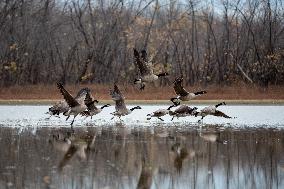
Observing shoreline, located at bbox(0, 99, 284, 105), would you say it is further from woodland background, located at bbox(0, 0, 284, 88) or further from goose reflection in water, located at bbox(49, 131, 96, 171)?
goose reflection in water, located at bbox(49, 131, 96, 171)

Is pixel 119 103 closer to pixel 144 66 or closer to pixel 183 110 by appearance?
pixel 144 66

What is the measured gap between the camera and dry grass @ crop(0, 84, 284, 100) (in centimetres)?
3123

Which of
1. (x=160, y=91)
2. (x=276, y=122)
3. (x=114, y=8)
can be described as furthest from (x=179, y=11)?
(x=276, y=122)

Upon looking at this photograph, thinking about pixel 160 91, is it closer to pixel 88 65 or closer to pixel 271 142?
pixel 88 65

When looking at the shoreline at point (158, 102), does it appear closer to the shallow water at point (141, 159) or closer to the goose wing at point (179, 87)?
the goose wing at point (179, 87)

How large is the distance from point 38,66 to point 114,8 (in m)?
7.24

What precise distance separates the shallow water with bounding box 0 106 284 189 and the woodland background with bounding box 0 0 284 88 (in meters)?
19.9

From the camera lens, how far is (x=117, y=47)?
40812mm

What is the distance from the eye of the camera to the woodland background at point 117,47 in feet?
123

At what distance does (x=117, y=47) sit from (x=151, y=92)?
948cm

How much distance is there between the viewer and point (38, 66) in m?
38.7

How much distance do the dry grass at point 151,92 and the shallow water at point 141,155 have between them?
13381 mm

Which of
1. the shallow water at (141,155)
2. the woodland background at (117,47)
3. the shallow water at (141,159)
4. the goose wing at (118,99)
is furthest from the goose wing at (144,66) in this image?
the woodland background at (117,47)

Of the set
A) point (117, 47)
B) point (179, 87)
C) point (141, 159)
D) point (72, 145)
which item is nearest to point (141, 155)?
point (141, 159)
